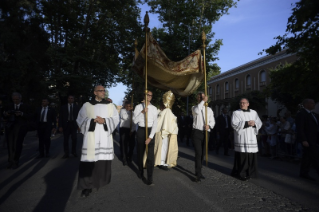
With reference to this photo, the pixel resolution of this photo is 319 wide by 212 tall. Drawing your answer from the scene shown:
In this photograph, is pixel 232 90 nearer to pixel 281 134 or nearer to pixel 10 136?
pixel 281 134

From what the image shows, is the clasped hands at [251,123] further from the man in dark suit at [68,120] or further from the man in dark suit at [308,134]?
the man in dark suit at [68,120]

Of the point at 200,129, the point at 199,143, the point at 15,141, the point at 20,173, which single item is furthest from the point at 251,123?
the point at 15,141

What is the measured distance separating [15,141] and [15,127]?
0.38m

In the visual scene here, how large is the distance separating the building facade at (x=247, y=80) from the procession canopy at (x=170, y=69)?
24.7 m

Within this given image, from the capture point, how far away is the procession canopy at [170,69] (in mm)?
8039

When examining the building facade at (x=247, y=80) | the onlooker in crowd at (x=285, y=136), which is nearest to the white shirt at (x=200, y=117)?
the onlooker in crowd at (x=285, y=136)

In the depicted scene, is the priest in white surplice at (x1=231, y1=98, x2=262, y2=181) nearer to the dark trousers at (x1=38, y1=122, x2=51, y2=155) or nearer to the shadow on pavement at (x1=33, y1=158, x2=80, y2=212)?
the shadow on pavement at (x1=33, y1=158, x2=80, y2=212)

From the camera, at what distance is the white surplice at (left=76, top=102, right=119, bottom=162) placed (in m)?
5.06

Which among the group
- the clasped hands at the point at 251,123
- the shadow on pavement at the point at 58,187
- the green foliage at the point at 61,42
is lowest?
the shadow on pavement at the point at 58,187

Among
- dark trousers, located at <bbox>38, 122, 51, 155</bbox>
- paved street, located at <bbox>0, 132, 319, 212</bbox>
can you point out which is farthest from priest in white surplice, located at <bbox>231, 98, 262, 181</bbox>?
dark trousers, located at <bbox>38, 122, 51, 155</bbox>

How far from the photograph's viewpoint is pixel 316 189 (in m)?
5.75

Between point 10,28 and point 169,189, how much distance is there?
61.6 feet

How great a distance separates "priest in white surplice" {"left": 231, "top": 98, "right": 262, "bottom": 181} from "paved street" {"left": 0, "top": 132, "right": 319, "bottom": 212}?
A: 285 millimetres

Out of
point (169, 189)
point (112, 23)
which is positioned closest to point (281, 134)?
point (169, 189)
